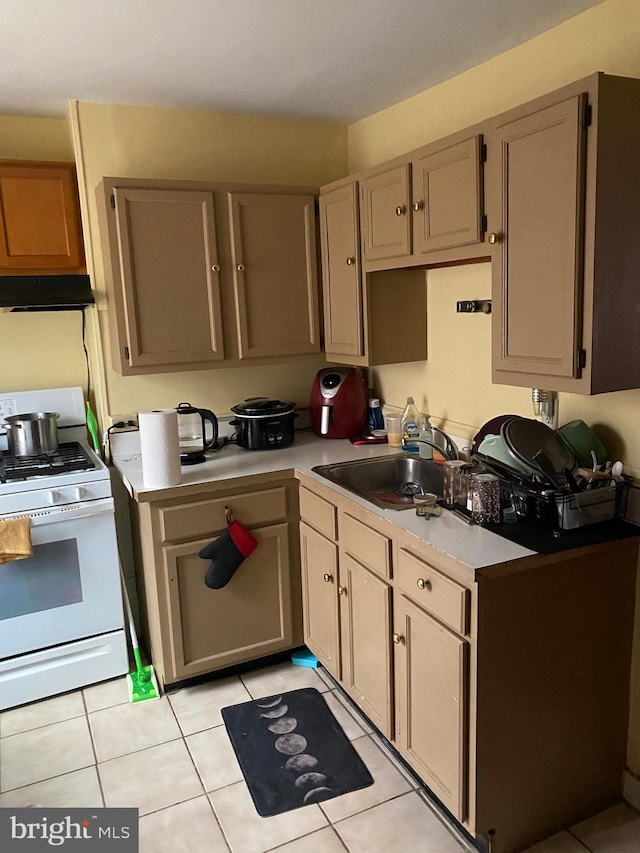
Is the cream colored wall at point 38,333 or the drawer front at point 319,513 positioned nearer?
the drawer front at point 319,513

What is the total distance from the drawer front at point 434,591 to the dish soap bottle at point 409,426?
84 centimetres

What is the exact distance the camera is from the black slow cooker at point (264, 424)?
285 cm

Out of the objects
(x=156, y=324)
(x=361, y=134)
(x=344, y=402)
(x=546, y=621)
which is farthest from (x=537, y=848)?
(x=361, y=134)

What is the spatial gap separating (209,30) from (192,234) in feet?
2.59

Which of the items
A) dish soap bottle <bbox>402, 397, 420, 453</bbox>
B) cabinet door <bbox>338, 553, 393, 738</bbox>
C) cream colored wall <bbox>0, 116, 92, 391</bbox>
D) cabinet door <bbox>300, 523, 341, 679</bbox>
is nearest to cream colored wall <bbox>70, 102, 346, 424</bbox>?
cream colored wall <bbox>0, 116, 92, 391</bbox>

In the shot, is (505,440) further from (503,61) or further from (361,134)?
(361,134)

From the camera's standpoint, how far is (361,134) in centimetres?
308

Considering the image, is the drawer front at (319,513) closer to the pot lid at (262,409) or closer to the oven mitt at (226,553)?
the oven mitt at (226,553)

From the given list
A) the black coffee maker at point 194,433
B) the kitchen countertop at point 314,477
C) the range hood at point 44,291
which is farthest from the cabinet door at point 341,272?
the range hood at point 44,291

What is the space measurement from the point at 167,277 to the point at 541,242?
4.91 ft

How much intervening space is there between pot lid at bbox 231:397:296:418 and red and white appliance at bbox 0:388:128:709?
0.64 meters

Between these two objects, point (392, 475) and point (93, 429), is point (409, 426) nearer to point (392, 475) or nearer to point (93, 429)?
point (392, 475)

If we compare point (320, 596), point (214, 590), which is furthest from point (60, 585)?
point (320, 596)

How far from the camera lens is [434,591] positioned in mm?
1824
